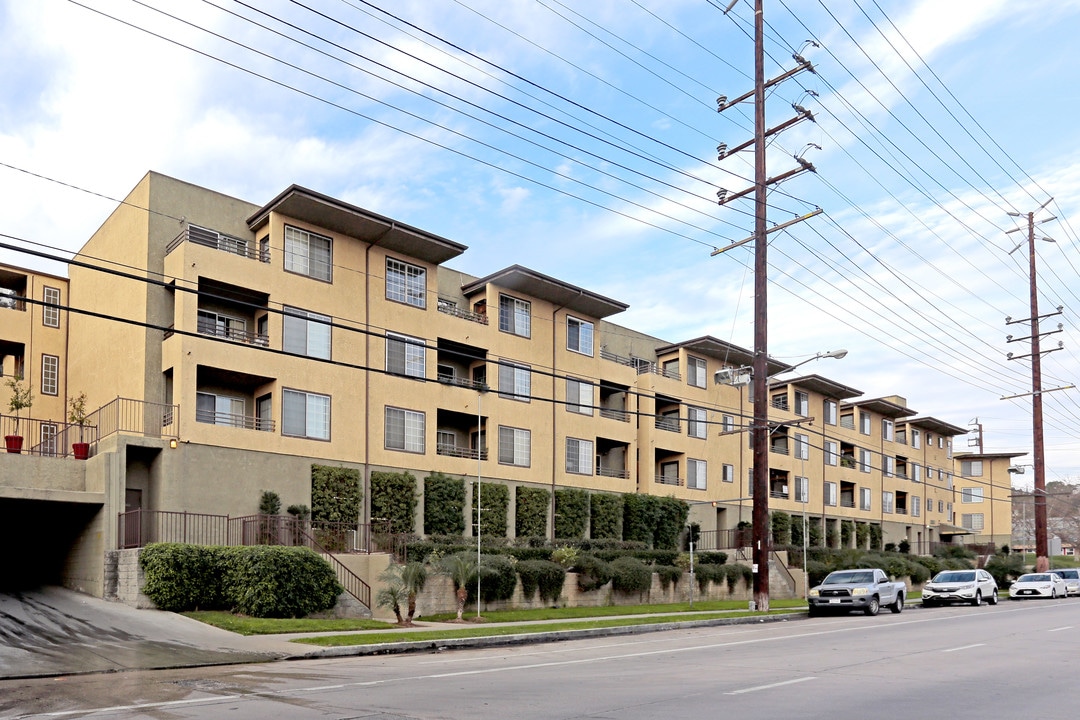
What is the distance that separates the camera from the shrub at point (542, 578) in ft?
108

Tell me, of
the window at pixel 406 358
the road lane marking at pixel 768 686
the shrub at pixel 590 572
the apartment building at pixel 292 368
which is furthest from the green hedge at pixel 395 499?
the road lane marking at pixel 768 686

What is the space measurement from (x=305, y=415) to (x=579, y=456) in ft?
50.8

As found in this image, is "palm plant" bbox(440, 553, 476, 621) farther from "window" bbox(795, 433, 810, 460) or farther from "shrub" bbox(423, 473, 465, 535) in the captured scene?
"window" bbox(795, 433, 810, 460)

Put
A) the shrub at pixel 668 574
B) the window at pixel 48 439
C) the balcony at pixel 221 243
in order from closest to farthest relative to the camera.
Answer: the window at pixel 48 439
the balcony at pixel 221 243
the shrub at pixel 668 574

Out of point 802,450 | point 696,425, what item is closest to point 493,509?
point 696,425

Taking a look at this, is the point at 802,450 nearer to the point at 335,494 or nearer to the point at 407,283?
the point at 407,283

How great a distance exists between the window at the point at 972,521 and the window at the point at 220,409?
79.8 m

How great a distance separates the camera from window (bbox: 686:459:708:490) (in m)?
53.2

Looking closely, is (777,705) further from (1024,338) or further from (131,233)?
(1024,338)

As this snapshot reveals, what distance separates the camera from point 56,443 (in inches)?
1287

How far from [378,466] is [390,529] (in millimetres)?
2339

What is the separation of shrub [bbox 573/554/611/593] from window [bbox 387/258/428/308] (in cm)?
1170

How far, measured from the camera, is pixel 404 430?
37344 millimetres

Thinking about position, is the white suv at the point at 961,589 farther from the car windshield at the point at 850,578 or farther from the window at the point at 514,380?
the window at the point at 514,380
